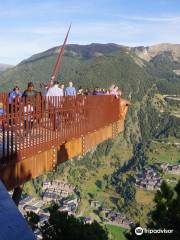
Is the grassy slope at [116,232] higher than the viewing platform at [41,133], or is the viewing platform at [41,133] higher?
the viewing platform at [41,133]

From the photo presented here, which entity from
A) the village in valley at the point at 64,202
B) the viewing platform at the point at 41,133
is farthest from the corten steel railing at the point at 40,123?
the village in valley at the point at 64,202

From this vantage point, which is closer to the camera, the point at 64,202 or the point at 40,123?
the point at 40,123

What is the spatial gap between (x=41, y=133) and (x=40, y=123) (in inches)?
8.1

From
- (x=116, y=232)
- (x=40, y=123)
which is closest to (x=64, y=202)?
(x=116, y=232)

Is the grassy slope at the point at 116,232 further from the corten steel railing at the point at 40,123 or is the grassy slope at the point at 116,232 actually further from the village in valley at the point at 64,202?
the corten steel railing at the point at 40,123

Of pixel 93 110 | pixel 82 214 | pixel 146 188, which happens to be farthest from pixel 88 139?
pixel 146 188

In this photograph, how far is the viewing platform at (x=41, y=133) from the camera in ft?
24.0

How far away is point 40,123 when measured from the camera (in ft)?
29.5

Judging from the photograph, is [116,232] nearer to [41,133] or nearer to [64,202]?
[64,202]

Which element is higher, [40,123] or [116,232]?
[40,123]

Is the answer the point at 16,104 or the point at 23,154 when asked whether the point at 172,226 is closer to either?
the point at 23,154

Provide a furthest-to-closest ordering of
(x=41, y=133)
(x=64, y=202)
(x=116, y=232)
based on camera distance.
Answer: (x=64, y=202) < (x=116, y=232) < (x=41, y=133)

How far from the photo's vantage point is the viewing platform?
732 centimetres

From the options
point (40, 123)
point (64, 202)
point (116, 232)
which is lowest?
point (64, 202)
